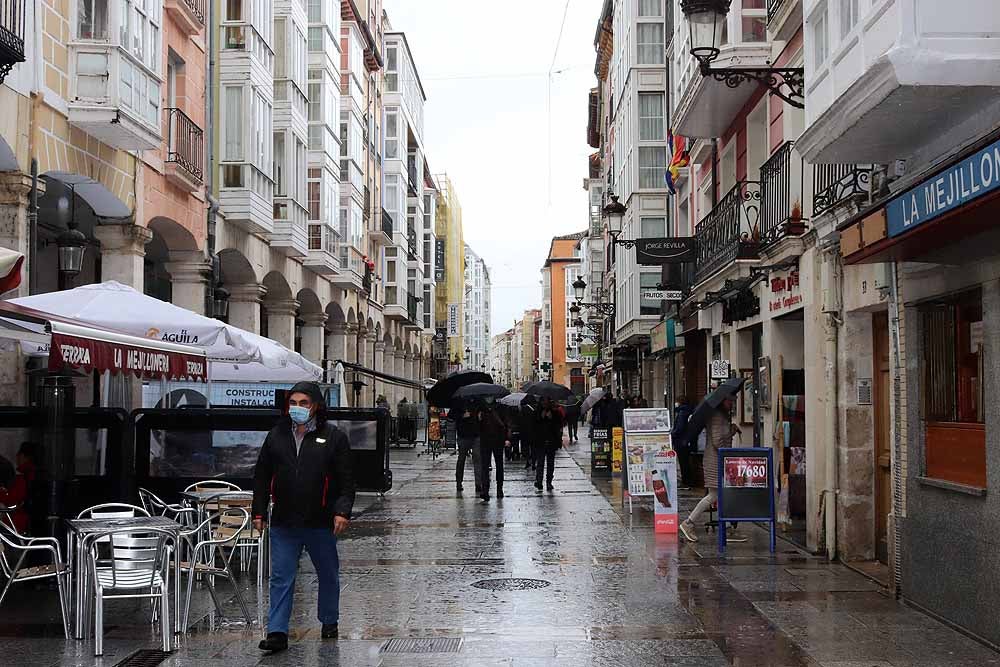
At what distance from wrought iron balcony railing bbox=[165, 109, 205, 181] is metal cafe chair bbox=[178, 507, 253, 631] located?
1016cm

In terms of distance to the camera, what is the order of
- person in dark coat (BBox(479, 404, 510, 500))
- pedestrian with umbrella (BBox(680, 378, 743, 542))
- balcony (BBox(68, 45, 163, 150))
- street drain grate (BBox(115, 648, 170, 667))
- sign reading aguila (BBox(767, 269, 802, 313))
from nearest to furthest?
street drain grate (BBox(115, 648, 170, 667)) < pedestrian with umbrella (BBox(680, 378, 743, 542)) < sign reading aguila (BBox(767, 269, 802, 313)) < balcony (BBox(68, 45, 163, 150)) < person in dark coat (BBox(479, 404, 510, 500))

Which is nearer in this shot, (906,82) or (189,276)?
(906,82)

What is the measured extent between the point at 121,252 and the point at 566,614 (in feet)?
36.0

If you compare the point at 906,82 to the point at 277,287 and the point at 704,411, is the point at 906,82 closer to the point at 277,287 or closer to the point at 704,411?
the point at 704,411

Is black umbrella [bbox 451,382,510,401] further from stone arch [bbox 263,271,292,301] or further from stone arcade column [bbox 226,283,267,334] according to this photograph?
stone arch [bbox 263,271,292,301]

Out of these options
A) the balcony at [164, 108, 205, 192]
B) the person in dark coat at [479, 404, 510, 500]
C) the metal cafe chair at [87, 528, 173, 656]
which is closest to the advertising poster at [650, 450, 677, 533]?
the person in dark coat at [479, 404, 510, 500]

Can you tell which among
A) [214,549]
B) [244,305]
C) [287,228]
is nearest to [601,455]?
[244,305]

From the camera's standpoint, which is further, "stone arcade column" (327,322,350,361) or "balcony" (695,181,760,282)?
"stone arcade column" (327,322,350,361)

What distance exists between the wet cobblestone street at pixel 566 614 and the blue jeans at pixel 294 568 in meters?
0.23

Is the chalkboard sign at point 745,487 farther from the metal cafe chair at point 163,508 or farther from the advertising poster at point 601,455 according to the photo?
the advertising poster at point 601,455

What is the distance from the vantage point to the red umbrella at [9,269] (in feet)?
24.8

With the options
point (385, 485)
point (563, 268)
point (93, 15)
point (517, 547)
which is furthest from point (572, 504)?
point (563, 268)

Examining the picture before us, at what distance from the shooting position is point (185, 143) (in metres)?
20.2

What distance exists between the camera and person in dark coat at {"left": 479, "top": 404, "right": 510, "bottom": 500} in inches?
728
